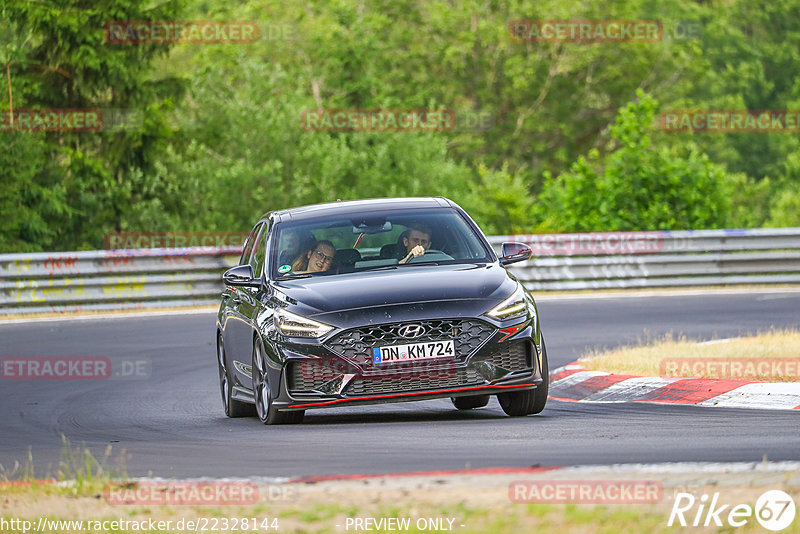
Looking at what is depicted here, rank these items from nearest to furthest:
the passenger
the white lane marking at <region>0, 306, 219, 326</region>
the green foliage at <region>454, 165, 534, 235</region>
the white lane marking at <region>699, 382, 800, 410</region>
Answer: the white lane marking at <region>699, 382, 800, 410</region> → the passenger → the white lane marking at <region>0, 306, 219, 326</region> → the green foliage at <region>454, 165, 534, 235</region>

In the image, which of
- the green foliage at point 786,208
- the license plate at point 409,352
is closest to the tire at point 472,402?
the license plate at point 409,352

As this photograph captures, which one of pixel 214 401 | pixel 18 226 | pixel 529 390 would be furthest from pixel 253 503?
pixel 18 226

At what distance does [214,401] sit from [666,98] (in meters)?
56.3

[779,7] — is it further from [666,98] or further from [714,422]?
[714,422]

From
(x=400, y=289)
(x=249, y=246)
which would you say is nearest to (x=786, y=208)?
(x=249, y=246)

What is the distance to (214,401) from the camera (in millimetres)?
12695

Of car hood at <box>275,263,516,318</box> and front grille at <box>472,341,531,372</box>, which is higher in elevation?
car hood at <box>275,263,516,318</box>

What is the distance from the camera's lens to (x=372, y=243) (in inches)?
425

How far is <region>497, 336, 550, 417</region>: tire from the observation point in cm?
992

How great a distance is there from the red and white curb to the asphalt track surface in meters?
0.30

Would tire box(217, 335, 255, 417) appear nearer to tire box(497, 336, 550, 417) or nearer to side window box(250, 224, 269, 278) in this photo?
side window box(250, 224, 269, 278)

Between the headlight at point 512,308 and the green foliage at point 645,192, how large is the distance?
1906cm

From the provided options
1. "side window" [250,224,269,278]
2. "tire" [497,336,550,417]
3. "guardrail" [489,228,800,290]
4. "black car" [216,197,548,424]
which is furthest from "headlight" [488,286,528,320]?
"guardrail" [489,228,800,290]

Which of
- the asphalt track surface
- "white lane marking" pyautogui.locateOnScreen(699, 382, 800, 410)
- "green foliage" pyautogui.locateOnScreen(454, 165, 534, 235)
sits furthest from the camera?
"green foliage" pyautogui.locateOnScreen(454, 165, 534, 235)
